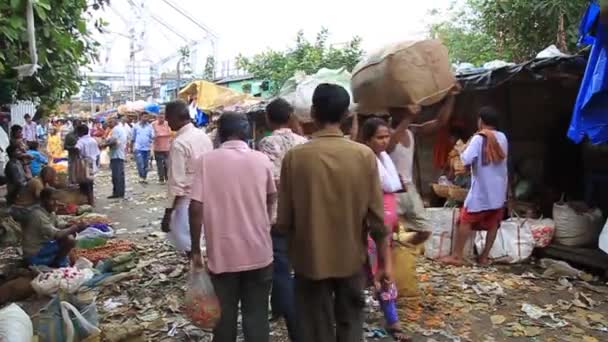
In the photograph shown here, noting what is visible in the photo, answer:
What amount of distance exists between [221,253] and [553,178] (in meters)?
5.70

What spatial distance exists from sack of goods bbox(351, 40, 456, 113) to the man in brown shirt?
1.37 metres

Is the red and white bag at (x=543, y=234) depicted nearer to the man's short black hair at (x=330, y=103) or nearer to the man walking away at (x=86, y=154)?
the man's short black hair at (x=330, y=103)

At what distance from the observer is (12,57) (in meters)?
4.27

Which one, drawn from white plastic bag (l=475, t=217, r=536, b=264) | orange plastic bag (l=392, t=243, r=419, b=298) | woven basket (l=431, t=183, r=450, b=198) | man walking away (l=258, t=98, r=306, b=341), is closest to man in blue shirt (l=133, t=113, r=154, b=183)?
woven basket (l=431, t=183, r=450, b=198)

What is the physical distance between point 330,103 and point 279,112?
1.52 meters

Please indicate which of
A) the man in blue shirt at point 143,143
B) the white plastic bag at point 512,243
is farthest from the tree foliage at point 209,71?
the white plastic bag at point 512,243

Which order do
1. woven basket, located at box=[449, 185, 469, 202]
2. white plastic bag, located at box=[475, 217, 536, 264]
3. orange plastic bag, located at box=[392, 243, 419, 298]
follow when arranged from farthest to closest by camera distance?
woven basket, located at box=[449, 185, 469, 202] < white plastic bag, located at box=[475, 217, 536, 264] < orange plastic bag, located at box=[392, 243, 419, 298]

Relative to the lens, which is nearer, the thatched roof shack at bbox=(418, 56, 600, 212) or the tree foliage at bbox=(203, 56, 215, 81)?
the thatched roof shack at bbox=(418, 56, 600, 212)

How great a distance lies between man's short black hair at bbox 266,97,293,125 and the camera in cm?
436

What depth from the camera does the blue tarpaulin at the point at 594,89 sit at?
4.28 m

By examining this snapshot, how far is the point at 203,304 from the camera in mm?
3125


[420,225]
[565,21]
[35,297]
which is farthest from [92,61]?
[565,21]

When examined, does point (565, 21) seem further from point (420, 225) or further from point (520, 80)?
point (420, 225)

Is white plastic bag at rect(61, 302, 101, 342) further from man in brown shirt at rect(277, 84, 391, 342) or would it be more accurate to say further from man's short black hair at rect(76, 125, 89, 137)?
man's short black hair at rect(76, 125, 89, 137)
